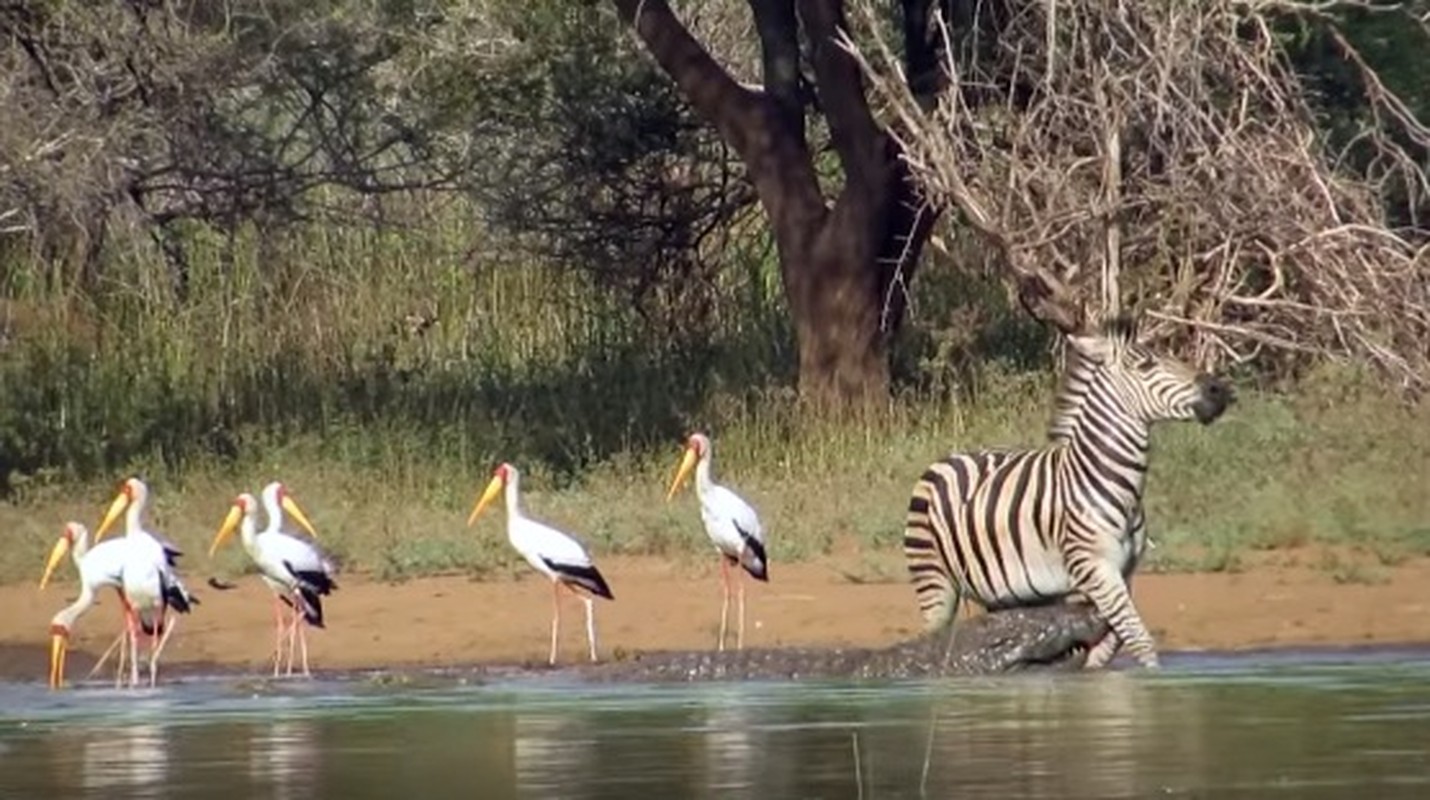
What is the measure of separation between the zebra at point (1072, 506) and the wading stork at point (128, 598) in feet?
10.7

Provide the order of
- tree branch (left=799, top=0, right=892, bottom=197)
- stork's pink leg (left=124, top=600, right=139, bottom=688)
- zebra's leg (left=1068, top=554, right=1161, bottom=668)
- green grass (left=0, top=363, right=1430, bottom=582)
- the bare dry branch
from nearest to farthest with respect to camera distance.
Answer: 1. zebra's leg (left=1068, top=554, right=1161, bottom=668)
2. stork's pink leg (left=124, top=600, right=139, bottom=688)
3. green grass (left=0, top=363, right=1430, bottom=582)
4. the bare dry branch
5. tree branch (left=799, top=0, right=892, bottom=197)

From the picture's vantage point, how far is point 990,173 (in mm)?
17844

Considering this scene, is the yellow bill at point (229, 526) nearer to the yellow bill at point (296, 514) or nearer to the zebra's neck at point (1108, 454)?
the yellow bill at point (296, 514)

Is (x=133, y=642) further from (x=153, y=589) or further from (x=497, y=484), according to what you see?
(x=497, y=484)

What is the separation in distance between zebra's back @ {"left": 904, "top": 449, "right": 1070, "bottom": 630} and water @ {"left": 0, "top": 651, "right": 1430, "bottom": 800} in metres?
0.69

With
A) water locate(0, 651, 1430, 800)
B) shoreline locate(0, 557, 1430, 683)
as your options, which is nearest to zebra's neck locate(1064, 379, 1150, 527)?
water locate(0, 651, 1430, 800)

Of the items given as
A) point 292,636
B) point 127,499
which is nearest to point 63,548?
point 127,499

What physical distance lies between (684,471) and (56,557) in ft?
9.66

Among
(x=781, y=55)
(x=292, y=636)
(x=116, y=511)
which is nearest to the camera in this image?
(x=292, y=636)

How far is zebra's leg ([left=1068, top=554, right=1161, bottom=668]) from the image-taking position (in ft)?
42.3

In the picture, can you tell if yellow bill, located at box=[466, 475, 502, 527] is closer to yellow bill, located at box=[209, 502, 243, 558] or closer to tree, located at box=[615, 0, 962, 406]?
yellow bill, located at box=[209, 502, 243, 558]

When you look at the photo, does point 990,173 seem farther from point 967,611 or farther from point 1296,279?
point 967,611

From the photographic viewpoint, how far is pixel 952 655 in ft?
42.6

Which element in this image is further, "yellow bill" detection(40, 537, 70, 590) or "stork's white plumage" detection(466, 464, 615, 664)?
"yellow bill" detection(40, 537, 70, 590)
